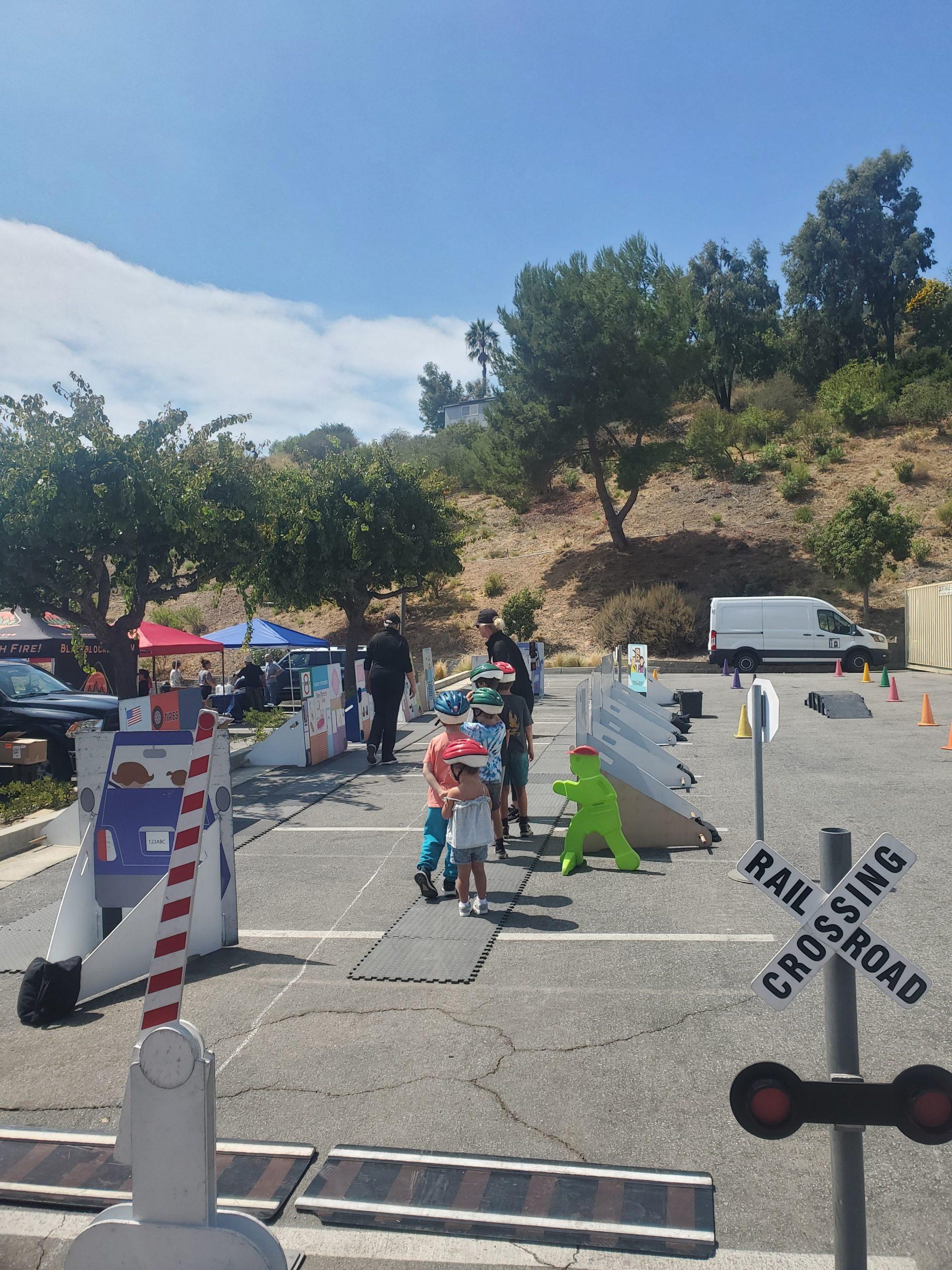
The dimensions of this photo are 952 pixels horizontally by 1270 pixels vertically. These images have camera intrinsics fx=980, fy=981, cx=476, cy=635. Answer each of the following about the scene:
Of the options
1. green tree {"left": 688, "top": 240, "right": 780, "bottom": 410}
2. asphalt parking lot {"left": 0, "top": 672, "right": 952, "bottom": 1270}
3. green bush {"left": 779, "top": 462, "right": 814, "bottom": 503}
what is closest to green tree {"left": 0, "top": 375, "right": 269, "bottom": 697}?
asphalt parking lot {"left": 0, "top": 672, "right": 952, "bottom": 1270}

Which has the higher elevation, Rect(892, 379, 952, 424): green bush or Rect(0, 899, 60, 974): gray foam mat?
Rect(892, 379, 952, 424): green bush

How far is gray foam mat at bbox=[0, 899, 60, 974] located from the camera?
623 cm

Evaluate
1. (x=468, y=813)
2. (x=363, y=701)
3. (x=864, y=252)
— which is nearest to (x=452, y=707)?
(x=468, y=813)

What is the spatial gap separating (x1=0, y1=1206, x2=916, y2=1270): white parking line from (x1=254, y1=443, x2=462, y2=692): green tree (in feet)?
95.3

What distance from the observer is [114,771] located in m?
6.21

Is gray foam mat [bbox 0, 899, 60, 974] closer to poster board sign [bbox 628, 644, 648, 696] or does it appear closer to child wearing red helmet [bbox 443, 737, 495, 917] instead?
child wearing red helmet [bbox 443, 737, 495, 917]

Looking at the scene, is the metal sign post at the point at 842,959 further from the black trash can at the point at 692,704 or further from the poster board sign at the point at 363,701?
the black trash can at the point at 692,704

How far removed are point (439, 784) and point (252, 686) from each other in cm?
1483

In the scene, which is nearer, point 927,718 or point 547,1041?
point 547,1041

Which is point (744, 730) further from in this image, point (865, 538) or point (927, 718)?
point (865, 538)

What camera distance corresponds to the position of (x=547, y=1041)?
475cm

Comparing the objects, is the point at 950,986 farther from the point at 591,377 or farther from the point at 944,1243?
the point at 591,377

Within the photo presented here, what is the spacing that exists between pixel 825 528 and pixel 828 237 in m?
Answer: 28.1

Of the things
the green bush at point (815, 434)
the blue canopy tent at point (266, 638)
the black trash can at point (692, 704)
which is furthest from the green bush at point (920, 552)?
the blue canopy tent at point (266, 638)
